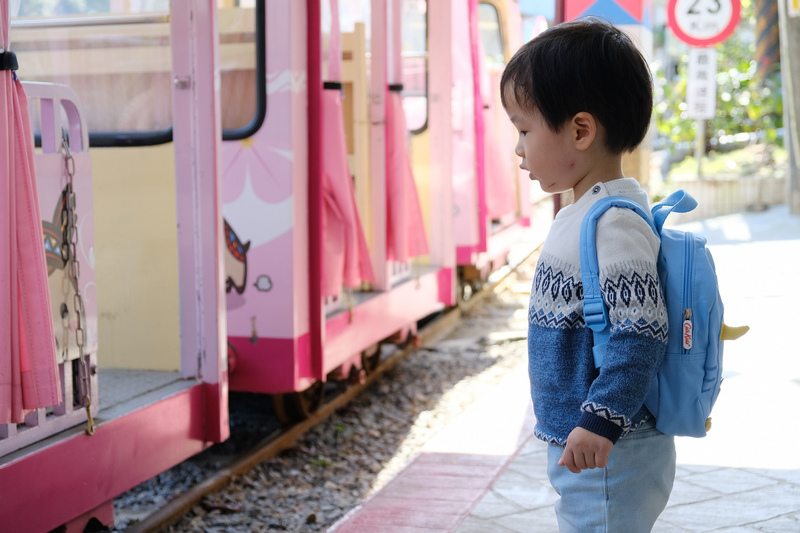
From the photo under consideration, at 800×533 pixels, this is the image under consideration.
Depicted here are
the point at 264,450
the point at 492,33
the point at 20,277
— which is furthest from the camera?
the point at 492,33

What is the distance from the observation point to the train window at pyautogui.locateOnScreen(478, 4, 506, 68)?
912 cm

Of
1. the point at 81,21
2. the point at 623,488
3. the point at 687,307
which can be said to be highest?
the point at 81,21

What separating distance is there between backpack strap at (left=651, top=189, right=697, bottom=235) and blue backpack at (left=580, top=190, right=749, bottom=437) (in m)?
0.07

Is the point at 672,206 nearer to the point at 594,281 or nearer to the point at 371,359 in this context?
the point at 594,281

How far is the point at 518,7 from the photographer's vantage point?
9516 millimetres

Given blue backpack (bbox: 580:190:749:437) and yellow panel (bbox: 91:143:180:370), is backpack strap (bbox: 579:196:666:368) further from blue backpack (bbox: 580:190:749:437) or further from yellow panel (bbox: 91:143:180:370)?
yellow panel (bbox: 91:143:180:370)

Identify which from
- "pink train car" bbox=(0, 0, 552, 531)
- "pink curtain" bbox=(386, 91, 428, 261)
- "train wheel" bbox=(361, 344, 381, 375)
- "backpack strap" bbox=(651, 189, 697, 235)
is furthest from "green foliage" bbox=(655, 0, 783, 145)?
"backpack strap" bbox=(651, 189, 697, 235)

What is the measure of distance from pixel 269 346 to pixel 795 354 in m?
3.01

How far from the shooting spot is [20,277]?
2.47m

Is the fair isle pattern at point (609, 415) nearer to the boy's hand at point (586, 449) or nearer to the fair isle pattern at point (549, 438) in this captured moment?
the boy's hand at point (586, 449)

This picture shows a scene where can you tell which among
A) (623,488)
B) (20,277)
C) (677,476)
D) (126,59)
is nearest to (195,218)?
(126,59)

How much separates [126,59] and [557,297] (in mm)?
2800

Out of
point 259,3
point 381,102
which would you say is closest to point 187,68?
point 259,3

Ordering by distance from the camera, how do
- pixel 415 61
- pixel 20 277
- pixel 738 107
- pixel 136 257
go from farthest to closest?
pixel 738 107 → pixel 415 61 → pixel 136 257 → pixel 20 277
